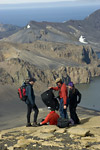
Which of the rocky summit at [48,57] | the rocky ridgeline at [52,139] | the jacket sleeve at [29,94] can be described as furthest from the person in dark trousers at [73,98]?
the rocky summit at [48,57]

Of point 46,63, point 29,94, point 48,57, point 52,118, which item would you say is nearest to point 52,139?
point 52,118

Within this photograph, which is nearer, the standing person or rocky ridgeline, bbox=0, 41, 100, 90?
the standing person

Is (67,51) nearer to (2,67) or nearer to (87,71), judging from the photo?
(87,71)

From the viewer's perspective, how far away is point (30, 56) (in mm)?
75312

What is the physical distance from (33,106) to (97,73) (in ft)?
226

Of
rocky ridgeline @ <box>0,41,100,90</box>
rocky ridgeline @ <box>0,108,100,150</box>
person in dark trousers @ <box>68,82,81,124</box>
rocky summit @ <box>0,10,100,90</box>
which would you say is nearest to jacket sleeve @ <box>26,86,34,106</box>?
rocky ridgeline @ <box>0,108,100,150</box>

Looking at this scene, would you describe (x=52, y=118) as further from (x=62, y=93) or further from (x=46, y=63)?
(x=46, y=63)

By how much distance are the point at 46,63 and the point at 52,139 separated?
2508 inches

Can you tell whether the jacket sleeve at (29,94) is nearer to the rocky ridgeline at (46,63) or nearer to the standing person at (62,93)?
the standing person at (62,93)

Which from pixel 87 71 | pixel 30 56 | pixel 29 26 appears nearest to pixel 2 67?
pixel 30 56

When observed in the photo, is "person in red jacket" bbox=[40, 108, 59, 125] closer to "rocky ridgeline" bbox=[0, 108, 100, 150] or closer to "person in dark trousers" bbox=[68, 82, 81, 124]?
"rocky ridgeline" bbox=[0, 108, 100, 150]

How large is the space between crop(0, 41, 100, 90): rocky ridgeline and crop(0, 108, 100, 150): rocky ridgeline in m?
42.9

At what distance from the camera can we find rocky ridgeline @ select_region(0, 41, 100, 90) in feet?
208

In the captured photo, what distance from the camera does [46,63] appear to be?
74125mm
